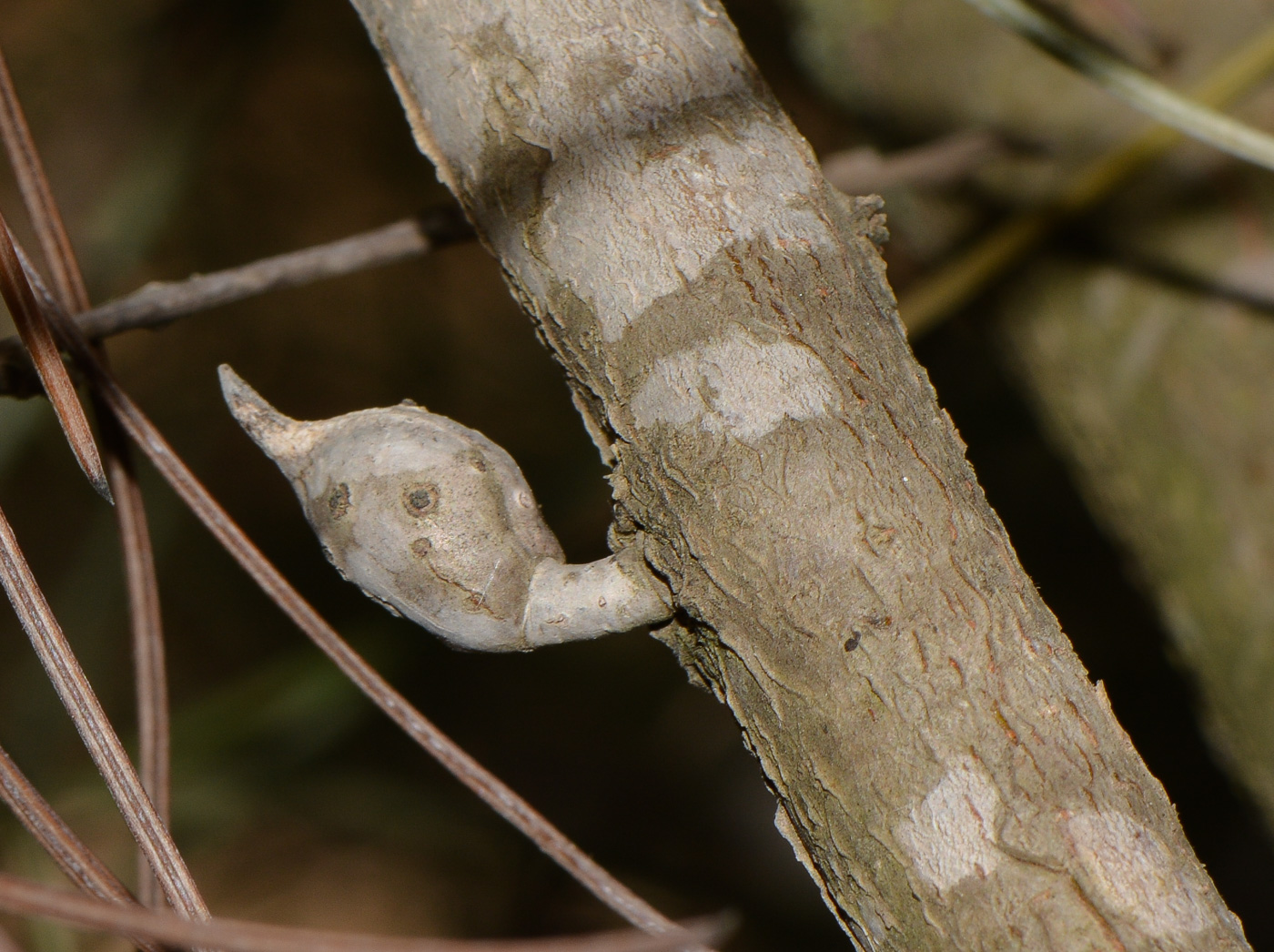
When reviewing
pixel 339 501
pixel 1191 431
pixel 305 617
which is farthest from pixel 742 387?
pixel 1191 431

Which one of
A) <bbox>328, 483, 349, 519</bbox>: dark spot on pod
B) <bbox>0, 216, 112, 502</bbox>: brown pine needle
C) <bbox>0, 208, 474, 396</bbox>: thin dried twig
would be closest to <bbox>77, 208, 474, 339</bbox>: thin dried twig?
<bbox>0, 208, 474, 396</bbox>: thin dried twig

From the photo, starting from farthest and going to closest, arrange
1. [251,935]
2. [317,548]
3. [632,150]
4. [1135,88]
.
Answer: [317,548] < [1135,88] < [632,150] < [251,935]

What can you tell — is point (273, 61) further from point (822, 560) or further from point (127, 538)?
point (822, 560)

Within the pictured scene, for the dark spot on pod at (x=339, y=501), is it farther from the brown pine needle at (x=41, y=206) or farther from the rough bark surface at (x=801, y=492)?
the brown pine needle at (x=41, y=206)

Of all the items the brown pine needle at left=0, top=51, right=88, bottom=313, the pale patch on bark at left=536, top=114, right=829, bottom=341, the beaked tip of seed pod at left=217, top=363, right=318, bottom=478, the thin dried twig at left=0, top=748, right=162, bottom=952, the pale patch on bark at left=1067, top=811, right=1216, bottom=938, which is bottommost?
the pale patch on bark at left=1067, top=811, right=1216, bottom=938

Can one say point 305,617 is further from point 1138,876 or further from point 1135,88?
point 1135,88

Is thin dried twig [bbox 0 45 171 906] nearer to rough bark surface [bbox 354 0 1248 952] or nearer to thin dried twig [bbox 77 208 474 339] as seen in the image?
thin dried twig [bbox 77 208 474 339]
